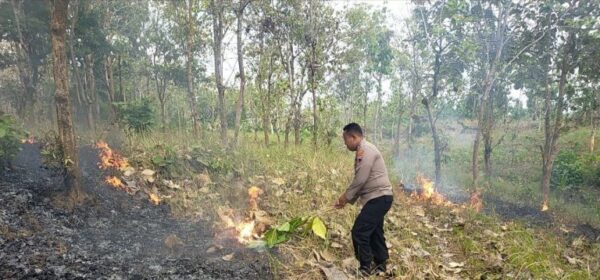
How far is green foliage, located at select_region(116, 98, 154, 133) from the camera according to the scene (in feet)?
41.4

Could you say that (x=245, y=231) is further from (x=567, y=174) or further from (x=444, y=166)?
(x=444, y=166)

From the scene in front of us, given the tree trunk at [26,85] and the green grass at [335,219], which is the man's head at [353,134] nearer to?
the green grass at [335,219]

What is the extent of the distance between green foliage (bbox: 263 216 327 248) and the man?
58 cm

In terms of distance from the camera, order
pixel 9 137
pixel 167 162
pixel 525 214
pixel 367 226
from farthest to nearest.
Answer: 1. pixel 525 214
2. pixel 167 162
3. pixel 9 137
4. pixel 367 226

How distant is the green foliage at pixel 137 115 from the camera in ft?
41.4

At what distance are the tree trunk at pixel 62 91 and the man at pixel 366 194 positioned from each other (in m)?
4.34

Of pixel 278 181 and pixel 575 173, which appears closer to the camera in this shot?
pixel 278 181

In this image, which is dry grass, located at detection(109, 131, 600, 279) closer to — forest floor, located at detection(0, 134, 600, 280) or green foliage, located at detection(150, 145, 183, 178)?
forest floor, located at detection(0, 134, 600, 280)

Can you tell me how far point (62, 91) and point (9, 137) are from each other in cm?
161

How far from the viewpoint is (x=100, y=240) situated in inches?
208

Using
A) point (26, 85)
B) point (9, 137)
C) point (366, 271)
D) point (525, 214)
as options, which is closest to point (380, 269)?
point (366, 271)

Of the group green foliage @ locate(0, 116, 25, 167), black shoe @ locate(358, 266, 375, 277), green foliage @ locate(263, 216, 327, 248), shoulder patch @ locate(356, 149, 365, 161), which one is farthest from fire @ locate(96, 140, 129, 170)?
black shoe @ locate(358, 266, 375, 277)

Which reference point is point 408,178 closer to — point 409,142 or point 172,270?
point 172,270

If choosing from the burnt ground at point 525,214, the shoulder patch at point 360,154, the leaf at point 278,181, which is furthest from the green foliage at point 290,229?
the burnt ground at point 525,214
